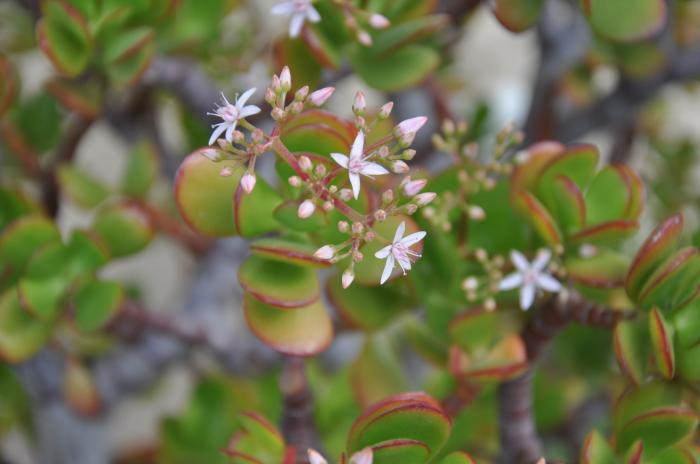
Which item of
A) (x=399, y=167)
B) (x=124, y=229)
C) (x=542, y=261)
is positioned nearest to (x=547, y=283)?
(x=542, y=261)

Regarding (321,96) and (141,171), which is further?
(141,171)

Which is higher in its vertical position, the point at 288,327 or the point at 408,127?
the point at 408,127

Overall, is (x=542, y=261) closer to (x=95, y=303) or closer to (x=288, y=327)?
(x=288, y=327)

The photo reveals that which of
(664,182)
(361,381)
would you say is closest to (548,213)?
(361,381)

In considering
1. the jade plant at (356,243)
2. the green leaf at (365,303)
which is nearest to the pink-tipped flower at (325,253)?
the jade plant at (356,243)

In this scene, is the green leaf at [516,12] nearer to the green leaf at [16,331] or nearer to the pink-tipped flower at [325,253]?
the pink-tipped flower at [325,253]

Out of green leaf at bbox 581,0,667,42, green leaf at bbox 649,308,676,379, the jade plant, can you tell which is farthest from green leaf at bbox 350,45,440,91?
green leaf at bbox 649,308,676,379

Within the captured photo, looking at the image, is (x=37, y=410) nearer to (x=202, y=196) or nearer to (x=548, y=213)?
(x=202, y=196)

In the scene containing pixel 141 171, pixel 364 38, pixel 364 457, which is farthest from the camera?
pixel 141 171
